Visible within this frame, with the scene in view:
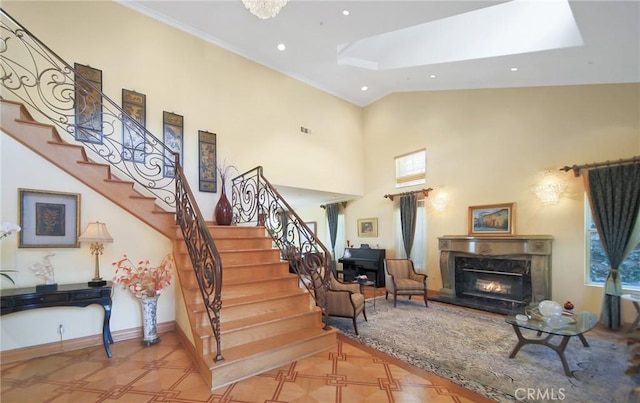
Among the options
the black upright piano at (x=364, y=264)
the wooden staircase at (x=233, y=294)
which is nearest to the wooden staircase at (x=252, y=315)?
the wooden staircase at (x=233, y=294)

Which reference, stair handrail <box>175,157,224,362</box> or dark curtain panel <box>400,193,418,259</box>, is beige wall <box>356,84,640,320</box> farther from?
stair handrail <box>175,157,224,362</box>

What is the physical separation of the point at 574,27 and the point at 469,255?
4.04m

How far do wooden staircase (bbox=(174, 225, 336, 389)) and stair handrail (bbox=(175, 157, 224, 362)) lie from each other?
0.52ft

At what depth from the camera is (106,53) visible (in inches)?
175

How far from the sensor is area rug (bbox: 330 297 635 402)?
8.23 feet

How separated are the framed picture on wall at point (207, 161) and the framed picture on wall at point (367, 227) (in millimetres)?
4488

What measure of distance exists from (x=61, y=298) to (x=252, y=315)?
2016 mm

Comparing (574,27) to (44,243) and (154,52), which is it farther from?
(44,243)

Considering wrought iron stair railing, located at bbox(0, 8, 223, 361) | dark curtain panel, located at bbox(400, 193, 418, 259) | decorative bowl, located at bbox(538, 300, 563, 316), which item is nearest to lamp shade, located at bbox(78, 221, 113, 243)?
wrought iron stair railing, located at bbox(0, 8, 223, 361)

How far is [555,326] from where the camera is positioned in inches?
121

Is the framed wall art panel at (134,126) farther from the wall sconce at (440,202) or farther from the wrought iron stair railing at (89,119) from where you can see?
the wall sconce at (440,202)

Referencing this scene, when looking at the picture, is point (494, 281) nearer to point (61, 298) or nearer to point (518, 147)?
point (518, 147)

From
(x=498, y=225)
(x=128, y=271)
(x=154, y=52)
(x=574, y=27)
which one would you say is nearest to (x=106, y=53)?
(x=154, y=52)

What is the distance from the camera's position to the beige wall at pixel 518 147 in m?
4.35
